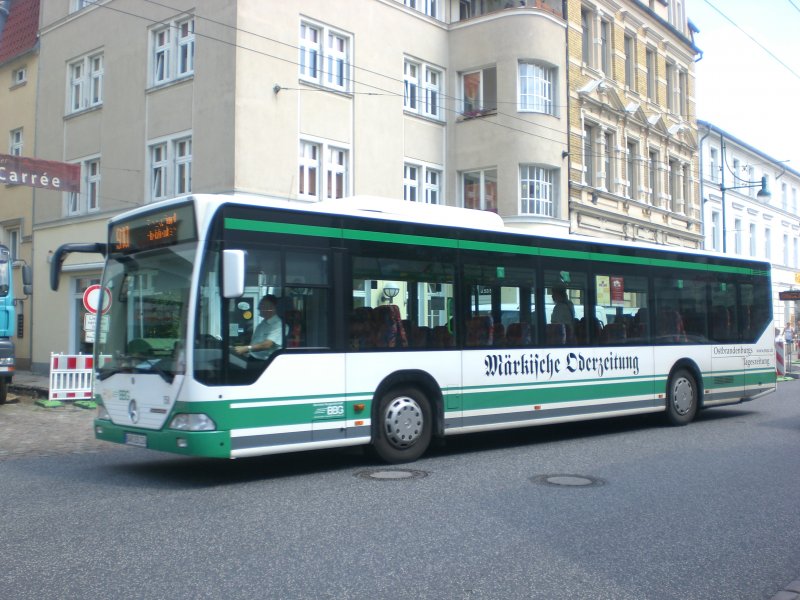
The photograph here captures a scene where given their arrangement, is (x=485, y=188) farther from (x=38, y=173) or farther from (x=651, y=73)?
(x=38, y=173)

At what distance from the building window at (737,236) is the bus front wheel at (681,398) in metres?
31.9

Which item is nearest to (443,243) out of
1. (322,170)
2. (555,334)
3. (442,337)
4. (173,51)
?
(442,337)

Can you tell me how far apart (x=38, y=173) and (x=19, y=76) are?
12.7 metres

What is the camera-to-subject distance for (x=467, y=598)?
500cm

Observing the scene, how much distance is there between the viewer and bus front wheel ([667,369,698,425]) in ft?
45.6

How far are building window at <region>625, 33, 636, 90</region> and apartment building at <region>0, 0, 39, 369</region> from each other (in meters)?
20.5

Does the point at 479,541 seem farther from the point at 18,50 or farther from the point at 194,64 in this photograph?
the point at 18,50

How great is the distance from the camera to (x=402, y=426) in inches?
393

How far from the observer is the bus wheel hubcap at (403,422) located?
9898 mm

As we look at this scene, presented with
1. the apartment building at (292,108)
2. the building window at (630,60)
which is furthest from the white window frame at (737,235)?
the apartment building at (292,108)

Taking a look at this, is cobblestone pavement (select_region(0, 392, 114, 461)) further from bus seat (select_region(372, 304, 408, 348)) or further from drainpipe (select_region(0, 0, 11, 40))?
drainpipe (select_region(0, 0, 11, 40))

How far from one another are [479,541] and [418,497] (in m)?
1.74

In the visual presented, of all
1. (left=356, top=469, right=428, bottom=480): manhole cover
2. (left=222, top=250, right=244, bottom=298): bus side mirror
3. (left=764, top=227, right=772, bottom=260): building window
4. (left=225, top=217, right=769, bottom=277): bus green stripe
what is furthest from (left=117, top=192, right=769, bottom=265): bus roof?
(left=764, top=227, right=772, bottom=260): building window

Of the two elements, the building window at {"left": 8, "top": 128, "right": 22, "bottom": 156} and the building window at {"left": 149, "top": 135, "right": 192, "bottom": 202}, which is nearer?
the building window at {"left": 149, "top": 135, "right": 192, "bottom": 202}
